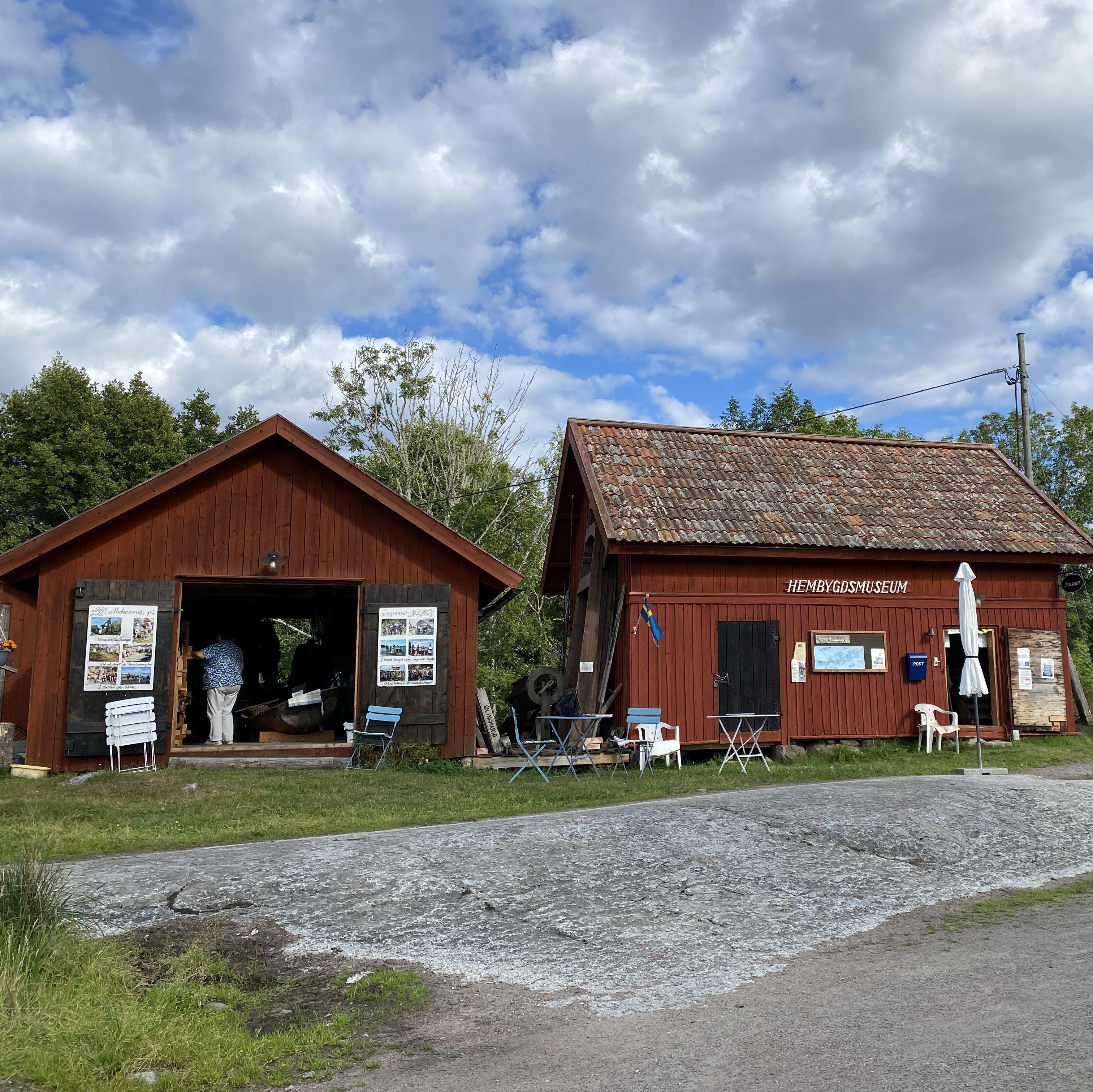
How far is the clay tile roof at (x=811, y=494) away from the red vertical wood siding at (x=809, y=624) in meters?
0.48

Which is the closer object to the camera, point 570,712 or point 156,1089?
point 156,1089

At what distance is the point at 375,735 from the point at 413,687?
0.88 m

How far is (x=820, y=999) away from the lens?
16.7ft

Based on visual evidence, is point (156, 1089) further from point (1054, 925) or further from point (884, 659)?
point (884, 659)

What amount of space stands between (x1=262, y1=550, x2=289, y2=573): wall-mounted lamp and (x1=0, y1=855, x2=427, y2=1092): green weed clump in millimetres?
9167

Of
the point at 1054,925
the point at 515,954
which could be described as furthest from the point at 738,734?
the point at 515,954

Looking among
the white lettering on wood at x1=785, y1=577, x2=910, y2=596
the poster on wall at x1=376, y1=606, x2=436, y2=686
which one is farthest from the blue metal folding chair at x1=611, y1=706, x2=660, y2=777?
the white lettering on wood at x1=785, y1=577, x2=910, y2=596

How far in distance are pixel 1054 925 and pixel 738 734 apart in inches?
391

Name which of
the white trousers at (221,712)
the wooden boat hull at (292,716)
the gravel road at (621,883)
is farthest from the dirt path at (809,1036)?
the wooden boat hull at (292,716)

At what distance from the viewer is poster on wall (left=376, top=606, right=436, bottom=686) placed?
594 inches

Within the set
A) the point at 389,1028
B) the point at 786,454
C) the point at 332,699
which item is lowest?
the point at 389,1028

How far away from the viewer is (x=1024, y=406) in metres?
26.5

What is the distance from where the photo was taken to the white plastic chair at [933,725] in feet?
55.2

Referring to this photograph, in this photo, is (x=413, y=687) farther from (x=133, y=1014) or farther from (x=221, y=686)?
(x=133, y=1014)
